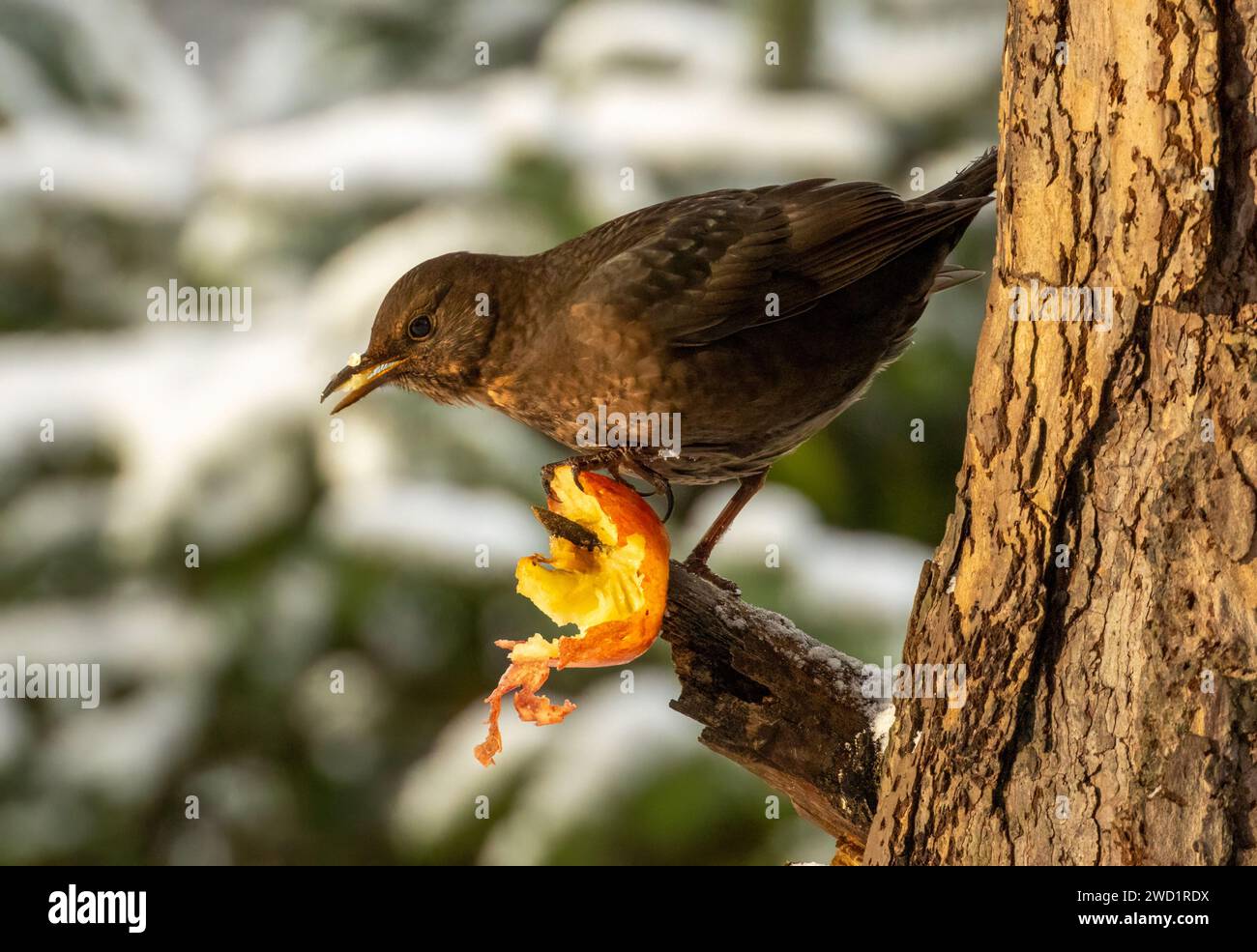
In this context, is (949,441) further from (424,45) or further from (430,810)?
(424,45)

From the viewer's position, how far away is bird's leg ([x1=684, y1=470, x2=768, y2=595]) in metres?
2.85

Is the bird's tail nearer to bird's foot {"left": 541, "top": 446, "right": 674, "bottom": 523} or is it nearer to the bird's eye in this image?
bird's foot {"left": 541, "top": 446, "right": 674, "bottom": 523}

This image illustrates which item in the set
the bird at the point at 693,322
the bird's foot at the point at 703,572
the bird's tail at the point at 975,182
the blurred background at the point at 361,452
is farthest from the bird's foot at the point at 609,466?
the blurred background at the point at 361,452

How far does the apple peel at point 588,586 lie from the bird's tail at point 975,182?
794 millimetres

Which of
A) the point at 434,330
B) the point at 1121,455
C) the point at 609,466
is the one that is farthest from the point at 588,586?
the point at 1121,455

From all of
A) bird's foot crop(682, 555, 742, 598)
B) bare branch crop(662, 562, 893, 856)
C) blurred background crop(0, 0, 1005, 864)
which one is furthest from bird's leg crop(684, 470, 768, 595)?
blurred background crop(0, 0, 1005, 864)

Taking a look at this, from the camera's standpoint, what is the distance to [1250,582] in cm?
169

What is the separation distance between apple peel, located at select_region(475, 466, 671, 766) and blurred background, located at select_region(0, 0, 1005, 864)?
2.16m

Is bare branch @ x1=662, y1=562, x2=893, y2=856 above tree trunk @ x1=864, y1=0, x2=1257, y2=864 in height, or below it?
below

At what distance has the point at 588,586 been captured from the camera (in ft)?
7.71

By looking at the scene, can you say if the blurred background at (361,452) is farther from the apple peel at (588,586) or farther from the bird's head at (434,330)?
the apple peel at (588,586)

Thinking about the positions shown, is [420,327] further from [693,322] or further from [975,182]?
[975,182]

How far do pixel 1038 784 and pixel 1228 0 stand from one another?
1.02 meters

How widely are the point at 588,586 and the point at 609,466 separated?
0.24m
